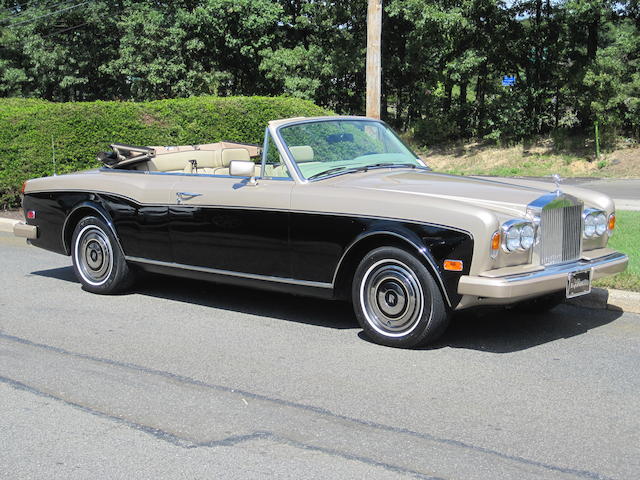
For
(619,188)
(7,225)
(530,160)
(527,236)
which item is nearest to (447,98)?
(530,160)

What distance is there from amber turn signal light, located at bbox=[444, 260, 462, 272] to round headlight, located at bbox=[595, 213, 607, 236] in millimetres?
1500

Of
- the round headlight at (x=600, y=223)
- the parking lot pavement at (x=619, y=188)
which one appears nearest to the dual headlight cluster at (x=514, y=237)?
the round headlight at (x=600, y=223)

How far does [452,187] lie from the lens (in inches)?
248

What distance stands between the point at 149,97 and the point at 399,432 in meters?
35.4

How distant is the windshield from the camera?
267 inches

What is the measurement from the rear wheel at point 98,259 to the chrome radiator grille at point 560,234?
3.96 m

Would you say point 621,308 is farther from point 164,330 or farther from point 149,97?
point 149,97

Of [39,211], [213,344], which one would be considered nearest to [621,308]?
[213,344]

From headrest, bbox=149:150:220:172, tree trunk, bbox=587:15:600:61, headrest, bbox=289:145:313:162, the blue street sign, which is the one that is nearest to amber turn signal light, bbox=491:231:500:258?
headrest, bbox=289:145:313:162

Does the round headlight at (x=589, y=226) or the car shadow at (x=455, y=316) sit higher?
the round headlight at (x=589, y=226)

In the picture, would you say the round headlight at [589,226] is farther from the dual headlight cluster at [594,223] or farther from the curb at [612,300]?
the curb at [612,300]

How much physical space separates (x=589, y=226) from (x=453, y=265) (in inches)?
55.5

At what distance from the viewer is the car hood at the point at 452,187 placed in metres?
5.91

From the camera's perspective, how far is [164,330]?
6723mm
